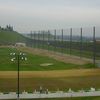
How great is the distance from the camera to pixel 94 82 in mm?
38500

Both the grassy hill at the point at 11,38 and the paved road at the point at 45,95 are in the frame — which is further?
the grassy hill at the point at 11,38

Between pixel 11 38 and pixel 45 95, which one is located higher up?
pixel 11 38

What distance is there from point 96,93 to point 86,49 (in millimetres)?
51046

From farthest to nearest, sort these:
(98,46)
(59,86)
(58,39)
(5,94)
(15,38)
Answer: (15,38) → (58,39) → (98,46) → (59,86) → (5,94)

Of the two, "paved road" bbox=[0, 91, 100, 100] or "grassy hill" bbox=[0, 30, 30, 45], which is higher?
"grassy hill" bbox=[0, 30, 30, 45]

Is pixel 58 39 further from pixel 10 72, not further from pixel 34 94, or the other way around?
pixel 34 94

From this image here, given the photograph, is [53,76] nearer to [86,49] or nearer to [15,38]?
[86,49]

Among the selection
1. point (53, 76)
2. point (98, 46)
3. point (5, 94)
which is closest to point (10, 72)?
point (53, 76)

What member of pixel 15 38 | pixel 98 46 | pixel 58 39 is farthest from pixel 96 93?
pixel 15 38

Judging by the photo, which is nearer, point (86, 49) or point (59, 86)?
point (59, 86)

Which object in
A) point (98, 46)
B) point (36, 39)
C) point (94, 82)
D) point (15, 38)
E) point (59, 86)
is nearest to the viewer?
point (59, 86)

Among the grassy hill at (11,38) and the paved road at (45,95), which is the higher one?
the grassy hill at (11,38)

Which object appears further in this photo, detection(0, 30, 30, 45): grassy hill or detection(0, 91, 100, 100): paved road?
detection(0, 30, 30, 45): grassy hill

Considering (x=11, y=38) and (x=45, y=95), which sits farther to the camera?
(x=11, y=38)
